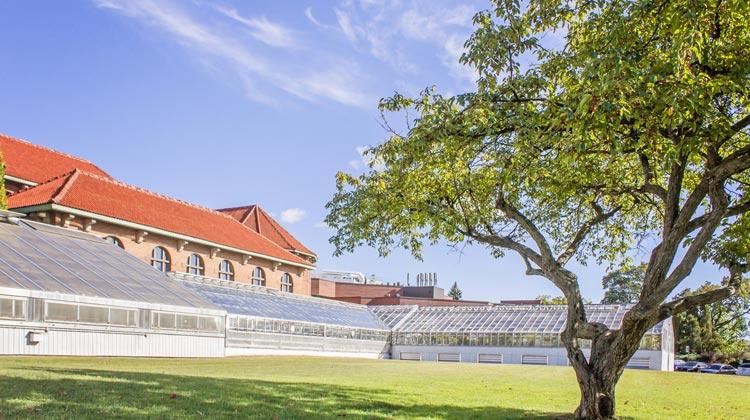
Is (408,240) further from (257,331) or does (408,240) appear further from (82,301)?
(257,331)

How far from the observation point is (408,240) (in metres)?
17.7

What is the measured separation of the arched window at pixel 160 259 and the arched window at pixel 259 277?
396 inches

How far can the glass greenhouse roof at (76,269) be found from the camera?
1037 inches

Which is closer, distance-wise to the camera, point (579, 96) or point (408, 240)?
point (579, 96)

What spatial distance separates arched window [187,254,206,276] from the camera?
4806 centimetres

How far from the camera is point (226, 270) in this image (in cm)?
5166

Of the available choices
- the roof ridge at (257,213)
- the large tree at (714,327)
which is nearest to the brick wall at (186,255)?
the roof ridge at (257,213)

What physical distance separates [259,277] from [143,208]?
12.9 m

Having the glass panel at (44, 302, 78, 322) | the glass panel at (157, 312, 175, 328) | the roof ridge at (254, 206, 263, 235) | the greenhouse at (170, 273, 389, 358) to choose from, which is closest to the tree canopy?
the greenhouse at (170, 273, 389, 358)

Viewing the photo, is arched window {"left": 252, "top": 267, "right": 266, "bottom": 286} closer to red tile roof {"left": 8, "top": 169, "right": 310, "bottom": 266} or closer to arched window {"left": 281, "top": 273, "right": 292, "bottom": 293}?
A: red tile roof {"left": 8, "top": 169, "right": 310, "bottom": 266}

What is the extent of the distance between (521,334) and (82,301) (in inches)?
1361

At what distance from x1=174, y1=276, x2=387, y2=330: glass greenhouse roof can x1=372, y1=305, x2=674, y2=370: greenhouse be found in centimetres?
308

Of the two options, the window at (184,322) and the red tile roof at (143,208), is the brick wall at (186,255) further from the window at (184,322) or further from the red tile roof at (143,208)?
the window at (184,322)

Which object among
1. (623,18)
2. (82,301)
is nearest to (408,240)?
(623,18)
